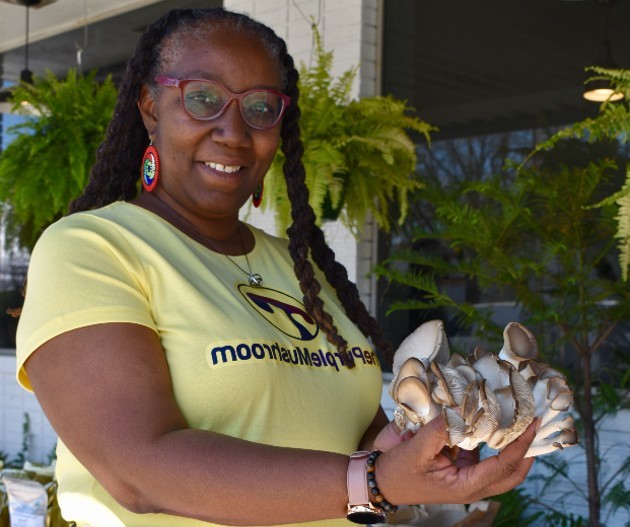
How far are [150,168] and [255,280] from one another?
0.93ft

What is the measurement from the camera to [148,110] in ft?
5.54

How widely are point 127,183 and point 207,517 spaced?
797mm

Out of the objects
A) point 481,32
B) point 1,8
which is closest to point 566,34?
point 481,32

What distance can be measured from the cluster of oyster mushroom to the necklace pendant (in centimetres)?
49

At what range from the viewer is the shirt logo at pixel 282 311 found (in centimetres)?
154

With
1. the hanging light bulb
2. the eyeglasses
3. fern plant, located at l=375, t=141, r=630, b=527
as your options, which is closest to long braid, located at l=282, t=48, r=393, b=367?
the eyeglasses

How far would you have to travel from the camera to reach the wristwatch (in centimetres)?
112

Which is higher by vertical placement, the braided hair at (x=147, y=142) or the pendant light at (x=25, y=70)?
the pendant light at (x=25, y=70)

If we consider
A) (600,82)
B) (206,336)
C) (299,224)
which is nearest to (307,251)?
(299,224)

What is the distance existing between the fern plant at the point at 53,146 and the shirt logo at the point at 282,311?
2038 millimetres

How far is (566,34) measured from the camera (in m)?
4.05

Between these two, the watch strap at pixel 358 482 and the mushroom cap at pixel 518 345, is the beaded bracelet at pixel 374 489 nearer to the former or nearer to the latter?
the watch strap at pixel 358 482

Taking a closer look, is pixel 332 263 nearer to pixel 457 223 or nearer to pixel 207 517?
pixel 207 517

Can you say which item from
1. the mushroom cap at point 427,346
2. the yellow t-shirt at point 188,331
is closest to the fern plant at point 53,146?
the yellow t-shirt at point 188,331
